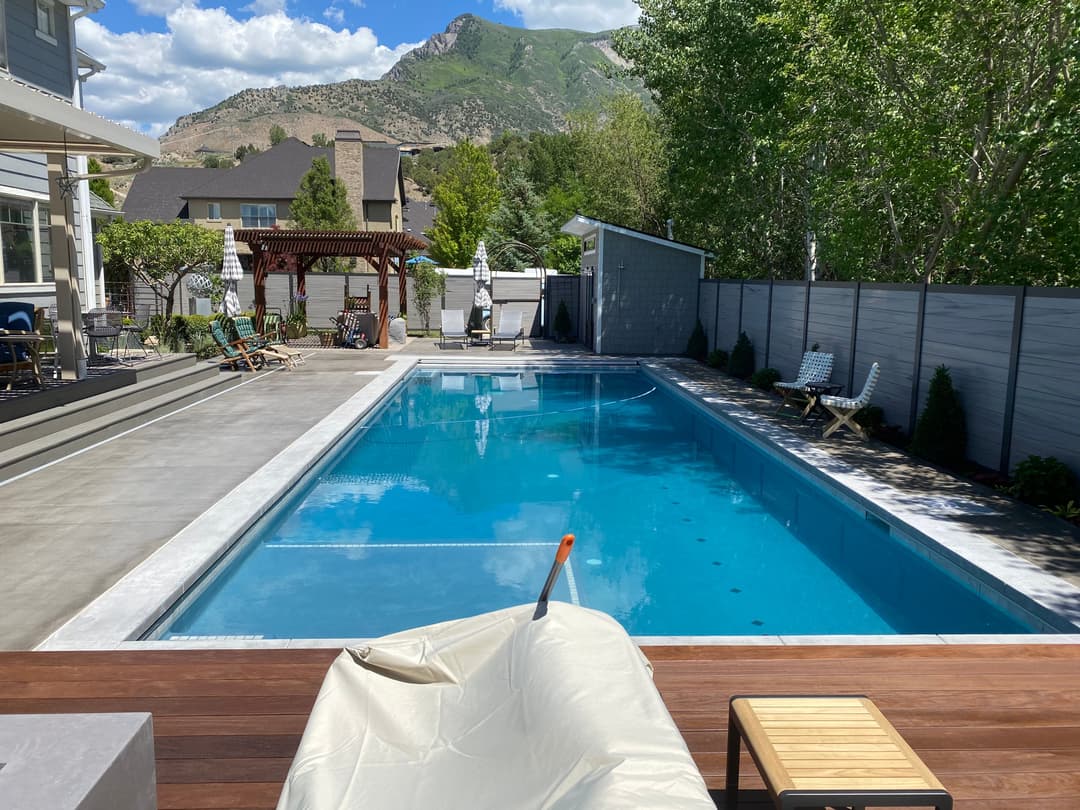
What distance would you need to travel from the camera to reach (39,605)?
4773 mm

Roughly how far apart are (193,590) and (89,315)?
9.70 metres

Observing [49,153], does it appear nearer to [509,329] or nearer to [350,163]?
[509,329]

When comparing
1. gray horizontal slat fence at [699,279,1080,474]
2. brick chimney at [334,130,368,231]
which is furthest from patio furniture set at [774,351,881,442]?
brick chimney at [334,130,368,231]

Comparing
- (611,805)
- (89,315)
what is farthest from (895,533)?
(89,315)

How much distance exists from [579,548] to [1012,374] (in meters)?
4.61

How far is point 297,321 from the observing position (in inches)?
890

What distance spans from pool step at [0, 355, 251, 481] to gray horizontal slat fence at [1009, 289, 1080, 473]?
9.83 meters

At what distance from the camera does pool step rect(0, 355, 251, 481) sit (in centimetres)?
838

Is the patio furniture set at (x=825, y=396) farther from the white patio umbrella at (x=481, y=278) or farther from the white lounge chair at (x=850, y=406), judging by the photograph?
the white patio umbrella at (x=481, y=278)

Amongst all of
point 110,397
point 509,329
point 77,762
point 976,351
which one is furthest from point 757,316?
point 77,762

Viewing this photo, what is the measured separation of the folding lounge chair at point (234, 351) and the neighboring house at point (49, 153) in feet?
7.32

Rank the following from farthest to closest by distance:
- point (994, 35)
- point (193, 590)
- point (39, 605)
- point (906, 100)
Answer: point (906, 100) → point (994, 35) → point (193, 590) → point (39, 605)

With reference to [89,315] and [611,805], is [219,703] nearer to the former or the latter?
[611,805]

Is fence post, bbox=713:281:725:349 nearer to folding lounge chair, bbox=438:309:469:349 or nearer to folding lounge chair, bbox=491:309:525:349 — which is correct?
folding lounge chair, bbox=491:309:525:349
